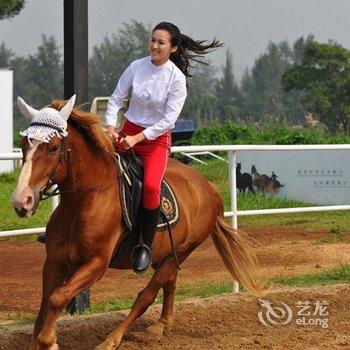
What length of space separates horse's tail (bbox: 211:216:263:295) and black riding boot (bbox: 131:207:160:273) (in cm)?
129

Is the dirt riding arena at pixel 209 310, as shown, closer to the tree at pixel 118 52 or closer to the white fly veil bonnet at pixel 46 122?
the white fly veil bonnet at pixel 46 122

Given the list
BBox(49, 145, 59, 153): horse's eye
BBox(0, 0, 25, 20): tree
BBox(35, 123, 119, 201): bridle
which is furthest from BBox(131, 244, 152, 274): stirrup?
BBox(0, 0, 25, 20): tree

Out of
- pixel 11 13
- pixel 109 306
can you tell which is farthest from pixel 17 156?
pixel 11 13

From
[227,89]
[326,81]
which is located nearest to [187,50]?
[326,81]

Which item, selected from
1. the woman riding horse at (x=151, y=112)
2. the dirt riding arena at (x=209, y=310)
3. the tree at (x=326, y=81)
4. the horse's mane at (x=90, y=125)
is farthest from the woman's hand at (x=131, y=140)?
the tree at (x=326, y=81)

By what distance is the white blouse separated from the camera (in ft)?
22.1

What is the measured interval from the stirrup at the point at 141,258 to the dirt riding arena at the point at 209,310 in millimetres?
694

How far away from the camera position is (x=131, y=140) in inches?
260

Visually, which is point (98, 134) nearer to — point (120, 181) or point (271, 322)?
point (120, 181)

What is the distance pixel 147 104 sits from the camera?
679 cm

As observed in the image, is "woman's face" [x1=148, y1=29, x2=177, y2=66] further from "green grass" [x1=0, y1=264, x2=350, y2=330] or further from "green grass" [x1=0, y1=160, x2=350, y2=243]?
"green grass" [x1=0, y1=160, x2=350, y2=243]

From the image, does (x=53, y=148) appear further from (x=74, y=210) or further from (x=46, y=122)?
(x=74, y=210)

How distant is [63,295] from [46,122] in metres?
1.05

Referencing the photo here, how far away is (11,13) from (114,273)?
25146 mm
